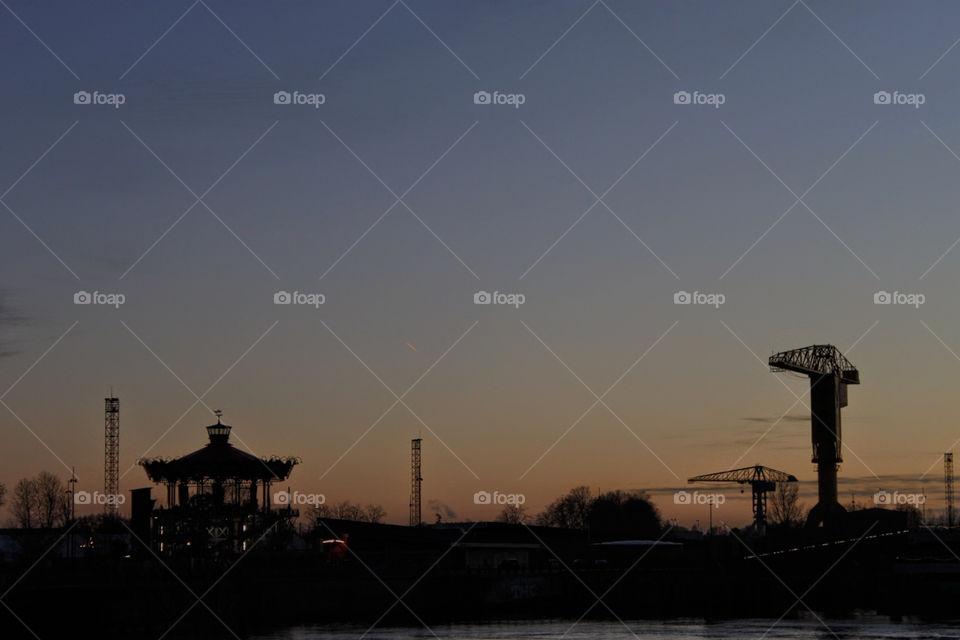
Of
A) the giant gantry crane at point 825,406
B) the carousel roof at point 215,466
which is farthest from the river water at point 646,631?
the giant gantry crane at point 825,406

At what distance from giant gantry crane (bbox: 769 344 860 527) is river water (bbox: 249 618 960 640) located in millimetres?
76989

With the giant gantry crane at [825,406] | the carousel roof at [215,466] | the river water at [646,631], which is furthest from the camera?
the giant gantry crane at [825,406]

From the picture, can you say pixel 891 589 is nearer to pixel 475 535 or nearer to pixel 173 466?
pixel 475 535

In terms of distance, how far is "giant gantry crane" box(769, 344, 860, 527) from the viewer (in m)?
181

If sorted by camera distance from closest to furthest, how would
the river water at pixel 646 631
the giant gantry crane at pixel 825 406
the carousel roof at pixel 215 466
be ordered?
1. the river water at pixel 646 631
2. the carousel roof at pixel 215 466
3. the giant gantry crane at pixel 825 406

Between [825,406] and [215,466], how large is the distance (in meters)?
97.0

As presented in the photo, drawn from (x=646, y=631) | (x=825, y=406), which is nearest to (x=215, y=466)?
(x=646, y=631)

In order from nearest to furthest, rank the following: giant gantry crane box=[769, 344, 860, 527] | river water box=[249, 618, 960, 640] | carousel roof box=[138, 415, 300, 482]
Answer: river water box=[249, 618, 960, 640]
carousel roof box=[138, 415, 300, 482]
giant gantry crane box=[769, 344, 860, 527]

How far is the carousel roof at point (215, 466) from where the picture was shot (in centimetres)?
11356

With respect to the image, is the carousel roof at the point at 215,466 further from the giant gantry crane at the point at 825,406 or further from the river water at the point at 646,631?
the giant gantry crane at the point at 825,406

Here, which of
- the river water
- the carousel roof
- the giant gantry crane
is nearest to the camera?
the river water

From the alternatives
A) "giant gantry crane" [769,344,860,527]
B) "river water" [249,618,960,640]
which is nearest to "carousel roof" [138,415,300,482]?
"river water" [249,618,960,640]

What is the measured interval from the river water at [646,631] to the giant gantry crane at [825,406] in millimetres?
76989

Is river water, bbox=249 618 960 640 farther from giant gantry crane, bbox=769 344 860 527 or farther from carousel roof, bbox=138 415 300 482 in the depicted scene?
giant gantry crane, bbox=769 344 860 527
